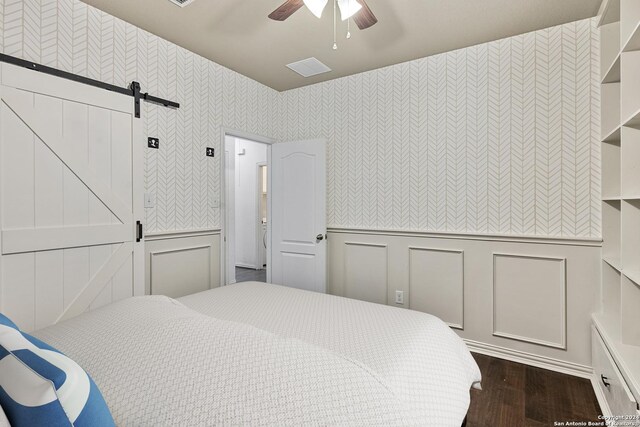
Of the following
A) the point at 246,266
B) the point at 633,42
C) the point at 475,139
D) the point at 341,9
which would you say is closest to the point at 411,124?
the point at 475,139

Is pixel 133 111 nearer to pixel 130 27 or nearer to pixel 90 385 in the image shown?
pixel 130 27

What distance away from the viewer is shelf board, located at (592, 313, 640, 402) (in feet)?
5.02

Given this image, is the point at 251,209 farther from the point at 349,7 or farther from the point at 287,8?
the point at 349,7

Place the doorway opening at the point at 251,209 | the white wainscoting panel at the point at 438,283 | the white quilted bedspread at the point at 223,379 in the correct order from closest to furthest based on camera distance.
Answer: the white quilted bedspread at the point at 223,379 → the white wainscoting panel at the point at 438,283 → the doorway opening at the point at 251,209

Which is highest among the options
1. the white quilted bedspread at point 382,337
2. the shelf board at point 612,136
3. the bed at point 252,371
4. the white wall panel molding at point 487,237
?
the shelf board at point 612,136

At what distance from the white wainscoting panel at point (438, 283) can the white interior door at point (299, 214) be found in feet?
3.10

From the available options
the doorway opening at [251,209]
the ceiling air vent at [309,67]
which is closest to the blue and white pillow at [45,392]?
the ceiling air vent at [309,67]

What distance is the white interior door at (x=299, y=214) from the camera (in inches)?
139

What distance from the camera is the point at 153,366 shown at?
2.76 ft

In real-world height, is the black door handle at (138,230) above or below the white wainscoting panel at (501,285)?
above

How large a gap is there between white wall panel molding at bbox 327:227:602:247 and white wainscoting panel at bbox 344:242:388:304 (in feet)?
0.47

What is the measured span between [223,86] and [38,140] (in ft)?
5.46

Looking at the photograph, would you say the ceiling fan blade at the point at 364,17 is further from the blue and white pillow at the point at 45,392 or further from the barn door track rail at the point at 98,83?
the blue and white pillow at the point at 45,392

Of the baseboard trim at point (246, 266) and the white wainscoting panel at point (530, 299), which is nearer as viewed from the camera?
the white wainscoting panel at point (530, 299)
